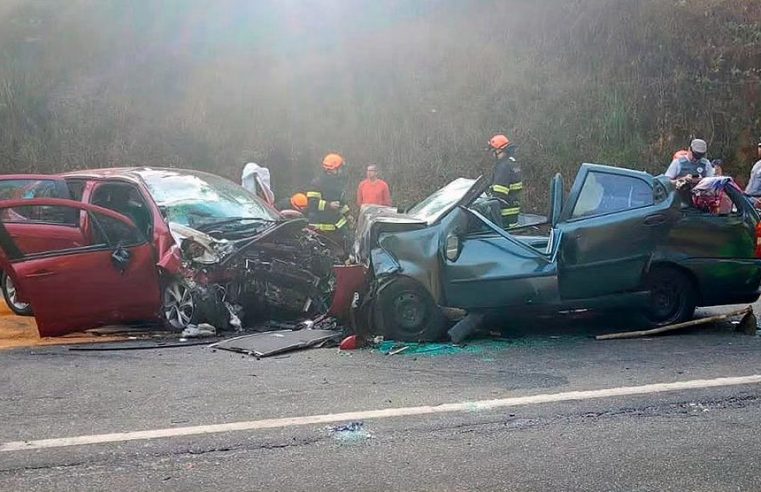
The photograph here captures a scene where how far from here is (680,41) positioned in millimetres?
18734

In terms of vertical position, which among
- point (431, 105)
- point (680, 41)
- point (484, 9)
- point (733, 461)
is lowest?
→ point (733, 461)

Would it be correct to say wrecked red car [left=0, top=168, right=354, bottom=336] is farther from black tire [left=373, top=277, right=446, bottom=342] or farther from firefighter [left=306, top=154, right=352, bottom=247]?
firefighter [left=306, top=154, right=352, bottom=247]

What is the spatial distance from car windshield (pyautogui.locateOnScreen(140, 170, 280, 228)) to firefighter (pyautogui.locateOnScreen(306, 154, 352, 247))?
1273 millimetres

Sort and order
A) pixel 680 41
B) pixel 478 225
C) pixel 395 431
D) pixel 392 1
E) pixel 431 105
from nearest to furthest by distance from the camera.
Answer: pixel 395 431, pixel 478 225, pixel 431 105, pixel 680 41, pixel 392 1

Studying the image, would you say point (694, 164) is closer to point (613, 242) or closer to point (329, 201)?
point (613, 242)

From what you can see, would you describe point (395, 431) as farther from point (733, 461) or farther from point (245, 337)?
point (245, 337)

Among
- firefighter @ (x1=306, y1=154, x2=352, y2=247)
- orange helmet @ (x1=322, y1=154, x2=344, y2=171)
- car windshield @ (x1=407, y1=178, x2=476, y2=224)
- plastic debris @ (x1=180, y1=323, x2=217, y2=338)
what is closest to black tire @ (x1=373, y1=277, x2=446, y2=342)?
car windshield @ (x1=407, y1=178, x2=476, y2=224)

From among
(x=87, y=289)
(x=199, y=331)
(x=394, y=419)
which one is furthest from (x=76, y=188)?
(x=394, y=419)

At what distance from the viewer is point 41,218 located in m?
8.15

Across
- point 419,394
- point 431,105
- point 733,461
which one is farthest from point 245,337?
point 431,105

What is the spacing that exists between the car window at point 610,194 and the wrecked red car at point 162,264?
2358mm

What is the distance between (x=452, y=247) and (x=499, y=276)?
478mm

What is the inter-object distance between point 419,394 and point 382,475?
135cm

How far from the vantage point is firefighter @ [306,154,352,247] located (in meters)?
9.80
